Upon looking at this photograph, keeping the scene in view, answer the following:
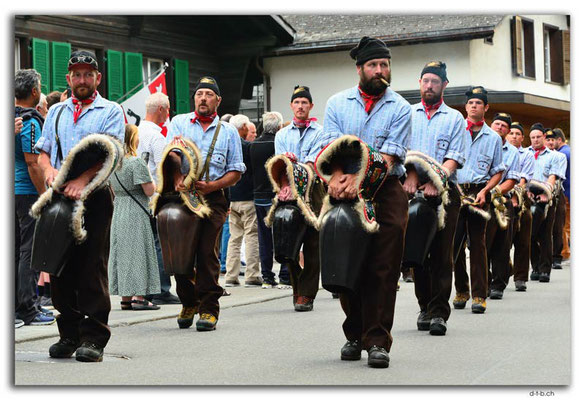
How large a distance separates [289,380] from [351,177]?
48.2 inches

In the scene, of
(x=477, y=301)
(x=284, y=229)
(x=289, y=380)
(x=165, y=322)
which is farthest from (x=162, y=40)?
(x=289, y=380)

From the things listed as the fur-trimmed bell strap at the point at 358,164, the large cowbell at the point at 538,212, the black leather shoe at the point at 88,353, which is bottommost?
the black leather shoe at the point at 88,353

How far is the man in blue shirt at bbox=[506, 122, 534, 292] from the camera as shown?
41.7ft

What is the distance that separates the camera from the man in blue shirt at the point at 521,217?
12.7m

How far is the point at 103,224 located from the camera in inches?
289

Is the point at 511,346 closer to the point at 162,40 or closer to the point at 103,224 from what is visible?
the point at 103,224

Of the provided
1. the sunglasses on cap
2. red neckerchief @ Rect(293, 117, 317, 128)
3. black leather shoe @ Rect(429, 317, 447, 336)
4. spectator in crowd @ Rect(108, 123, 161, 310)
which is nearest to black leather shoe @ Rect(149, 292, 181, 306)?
spectator in crowd @ Rect(108, 123, 161, 310)

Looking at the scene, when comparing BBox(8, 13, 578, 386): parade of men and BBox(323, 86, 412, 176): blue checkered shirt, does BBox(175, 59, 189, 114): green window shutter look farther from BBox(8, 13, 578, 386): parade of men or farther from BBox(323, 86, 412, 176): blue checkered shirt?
BBox(323, 86, 412, 176): blue checkered shirt

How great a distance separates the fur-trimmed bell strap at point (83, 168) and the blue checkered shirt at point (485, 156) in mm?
4045

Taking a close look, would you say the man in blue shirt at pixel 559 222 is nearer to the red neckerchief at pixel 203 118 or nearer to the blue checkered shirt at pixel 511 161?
the blue checkered shirt at pixel 511 161

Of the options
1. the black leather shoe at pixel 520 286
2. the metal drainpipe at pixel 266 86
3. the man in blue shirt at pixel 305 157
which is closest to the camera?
the metal drainpipe at pixel 266 86

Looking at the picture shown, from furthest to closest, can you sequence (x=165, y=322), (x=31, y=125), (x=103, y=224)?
(x=165, y=322), (x=31, y=125), (x=103, y=224)

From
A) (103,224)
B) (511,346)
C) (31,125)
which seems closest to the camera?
(103,224)

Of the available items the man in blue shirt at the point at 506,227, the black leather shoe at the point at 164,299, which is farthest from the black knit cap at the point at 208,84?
the man in blue shirt at the point at 506,227
